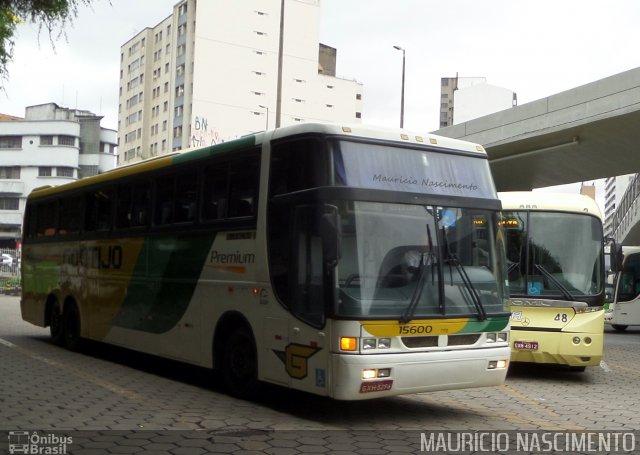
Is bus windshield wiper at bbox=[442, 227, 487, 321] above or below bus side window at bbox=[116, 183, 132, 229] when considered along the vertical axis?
below

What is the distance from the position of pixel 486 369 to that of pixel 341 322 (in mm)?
1893

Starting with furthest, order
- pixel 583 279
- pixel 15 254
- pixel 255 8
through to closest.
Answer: pixel 255 8 < pixel 15 254 < pixel 583 279

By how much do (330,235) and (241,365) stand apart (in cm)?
261

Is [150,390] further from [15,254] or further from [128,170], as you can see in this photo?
[15,254]

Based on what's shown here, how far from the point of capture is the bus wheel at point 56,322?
52.8 ft

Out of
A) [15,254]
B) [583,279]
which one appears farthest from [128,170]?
[15,254]

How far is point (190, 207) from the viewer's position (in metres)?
11.4

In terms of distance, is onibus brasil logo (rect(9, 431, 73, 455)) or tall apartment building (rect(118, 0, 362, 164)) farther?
tall apartment building (rect(118, 0, 362, 164))

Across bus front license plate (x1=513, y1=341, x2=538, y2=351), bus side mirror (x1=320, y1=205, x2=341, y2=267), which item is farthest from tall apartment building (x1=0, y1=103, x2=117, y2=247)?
bus side mirror (x1=320, y1=205, x2=341, y2=267)

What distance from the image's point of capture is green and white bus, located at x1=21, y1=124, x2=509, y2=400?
8.44 meters

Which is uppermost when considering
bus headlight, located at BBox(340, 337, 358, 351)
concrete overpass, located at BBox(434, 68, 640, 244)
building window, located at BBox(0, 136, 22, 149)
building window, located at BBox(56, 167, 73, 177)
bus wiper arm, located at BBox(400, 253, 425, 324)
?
building window, located at BBox(0, 136, 22, 149)

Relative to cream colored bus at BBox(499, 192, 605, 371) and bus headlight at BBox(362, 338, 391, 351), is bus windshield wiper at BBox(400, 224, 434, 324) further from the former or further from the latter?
cream colored bus at BBox(499, 192, 605, 371)

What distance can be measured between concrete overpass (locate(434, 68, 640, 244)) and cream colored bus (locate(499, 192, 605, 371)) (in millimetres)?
8907

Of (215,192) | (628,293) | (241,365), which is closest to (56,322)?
(215,192)
